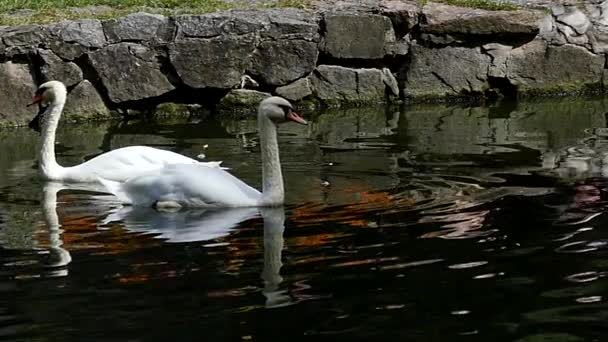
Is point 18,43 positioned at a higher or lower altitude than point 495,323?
higher

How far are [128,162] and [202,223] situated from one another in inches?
74.1

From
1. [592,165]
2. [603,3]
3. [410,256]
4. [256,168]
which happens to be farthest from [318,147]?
[603,3]

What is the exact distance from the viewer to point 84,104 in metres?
12.7

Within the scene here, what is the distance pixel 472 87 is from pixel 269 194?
6873 millimetres

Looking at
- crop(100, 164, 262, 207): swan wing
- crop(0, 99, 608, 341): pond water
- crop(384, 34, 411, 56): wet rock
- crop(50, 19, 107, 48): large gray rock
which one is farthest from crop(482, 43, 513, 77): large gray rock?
crop(100, 164, 262, 207): swan wing

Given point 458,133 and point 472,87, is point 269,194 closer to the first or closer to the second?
point 458,133

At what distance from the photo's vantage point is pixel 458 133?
35.6 ft

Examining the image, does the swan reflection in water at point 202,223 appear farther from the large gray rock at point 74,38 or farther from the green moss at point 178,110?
the green moss at point 178,110

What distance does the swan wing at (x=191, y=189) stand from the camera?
7324 mm

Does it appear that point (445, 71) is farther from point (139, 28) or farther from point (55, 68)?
point (55, 68)

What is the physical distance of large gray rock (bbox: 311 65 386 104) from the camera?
44.1 ft

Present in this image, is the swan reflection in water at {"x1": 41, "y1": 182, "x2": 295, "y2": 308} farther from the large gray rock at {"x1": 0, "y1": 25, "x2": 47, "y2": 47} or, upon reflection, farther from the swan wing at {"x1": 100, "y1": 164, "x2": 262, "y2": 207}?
the large gray rock at {"x1": 0, "y1": 25, "x2": 47, "y2": 47}

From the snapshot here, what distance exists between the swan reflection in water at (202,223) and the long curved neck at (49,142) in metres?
1.62

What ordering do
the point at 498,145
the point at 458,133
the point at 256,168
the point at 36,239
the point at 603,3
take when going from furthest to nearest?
the point at 603,3, the point at 458,133, the point at 498,145, the point at 256,168, the point at 36,239
